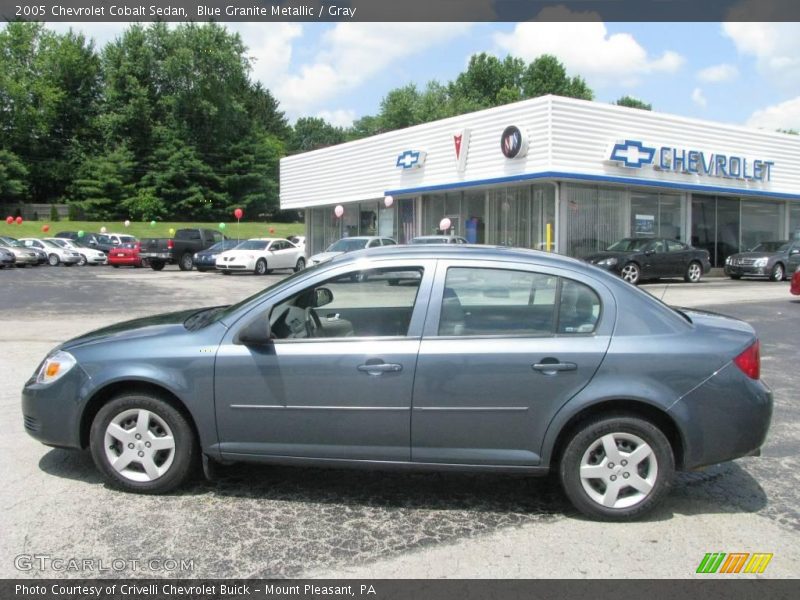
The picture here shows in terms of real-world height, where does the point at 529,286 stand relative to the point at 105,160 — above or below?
below

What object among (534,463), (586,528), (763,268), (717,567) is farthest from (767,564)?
(763,268)

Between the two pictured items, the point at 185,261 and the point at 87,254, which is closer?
the point at 185,261

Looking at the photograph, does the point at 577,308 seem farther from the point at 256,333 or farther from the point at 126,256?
the point at 126,256

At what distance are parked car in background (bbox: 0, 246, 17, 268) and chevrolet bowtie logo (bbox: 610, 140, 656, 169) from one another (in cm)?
2854

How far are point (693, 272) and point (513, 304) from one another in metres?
21.7

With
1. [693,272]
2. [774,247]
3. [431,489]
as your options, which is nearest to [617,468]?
[431,489]

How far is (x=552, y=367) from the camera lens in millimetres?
4004

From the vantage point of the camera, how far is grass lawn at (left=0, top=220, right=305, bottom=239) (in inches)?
2142

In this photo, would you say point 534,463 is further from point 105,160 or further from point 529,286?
point 105,160

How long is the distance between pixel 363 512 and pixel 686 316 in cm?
241

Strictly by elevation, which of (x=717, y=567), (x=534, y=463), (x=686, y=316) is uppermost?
(x=686, y=316)

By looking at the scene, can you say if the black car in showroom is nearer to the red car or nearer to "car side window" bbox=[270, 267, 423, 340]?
"car side window" bbox=[270, 267, 423, 340]

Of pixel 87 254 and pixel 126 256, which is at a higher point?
pixel 87 254

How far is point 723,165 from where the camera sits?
26.9m
